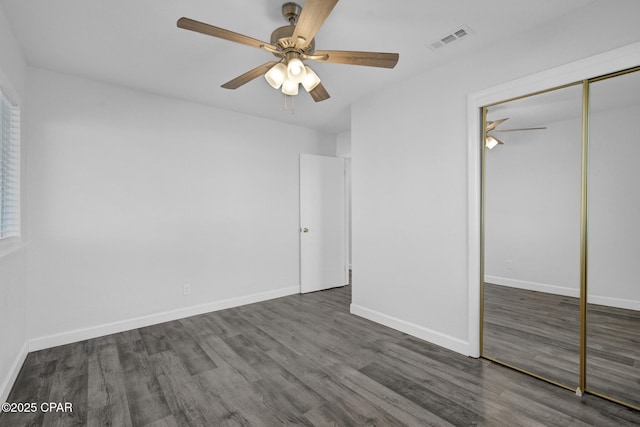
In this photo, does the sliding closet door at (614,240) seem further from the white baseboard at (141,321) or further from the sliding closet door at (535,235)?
the white baseboard at (141,321)

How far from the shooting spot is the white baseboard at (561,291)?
196 cm

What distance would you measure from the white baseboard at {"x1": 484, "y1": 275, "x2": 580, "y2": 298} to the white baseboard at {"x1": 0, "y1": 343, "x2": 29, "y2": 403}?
3623mm

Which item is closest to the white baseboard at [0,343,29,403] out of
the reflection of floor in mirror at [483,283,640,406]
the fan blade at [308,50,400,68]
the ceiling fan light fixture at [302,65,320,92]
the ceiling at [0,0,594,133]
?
the ceiling at [0,0,594,133]

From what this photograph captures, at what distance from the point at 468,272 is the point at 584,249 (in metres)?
0.81

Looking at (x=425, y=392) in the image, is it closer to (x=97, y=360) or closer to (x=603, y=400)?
(x=603, y=400)

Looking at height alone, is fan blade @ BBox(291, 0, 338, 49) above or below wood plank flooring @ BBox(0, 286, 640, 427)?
above

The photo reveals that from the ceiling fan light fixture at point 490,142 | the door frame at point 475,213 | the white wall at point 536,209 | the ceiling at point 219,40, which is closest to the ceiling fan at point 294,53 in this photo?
the ceiling at point 219,40

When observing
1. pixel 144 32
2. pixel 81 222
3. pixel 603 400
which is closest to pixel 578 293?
pixel 603 400

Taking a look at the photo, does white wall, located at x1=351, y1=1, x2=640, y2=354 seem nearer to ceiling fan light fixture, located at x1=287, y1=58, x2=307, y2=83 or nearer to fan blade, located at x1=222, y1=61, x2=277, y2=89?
ceiling fan light fixture, located at x1=287, y1=58, x2=307, y2=83

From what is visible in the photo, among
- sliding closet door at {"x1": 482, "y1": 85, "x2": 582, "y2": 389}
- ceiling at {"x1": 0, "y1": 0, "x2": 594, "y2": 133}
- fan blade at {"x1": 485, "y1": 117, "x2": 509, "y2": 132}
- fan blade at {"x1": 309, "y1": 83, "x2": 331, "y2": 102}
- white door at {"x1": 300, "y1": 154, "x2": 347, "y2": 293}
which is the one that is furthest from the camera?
white door at {"x1": 300, "y1": 154, "x2": 347, "y2": 293}

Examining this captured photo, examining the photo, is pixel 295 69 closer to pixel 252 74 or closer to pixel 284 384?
pixel 252 74

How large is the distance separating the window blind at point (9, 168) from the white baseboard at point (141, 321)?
108 cm

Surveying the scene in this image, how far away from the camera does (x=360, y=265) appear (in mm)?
3717

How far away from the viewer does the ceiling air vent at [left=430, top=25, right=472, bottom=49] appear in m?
2.28
